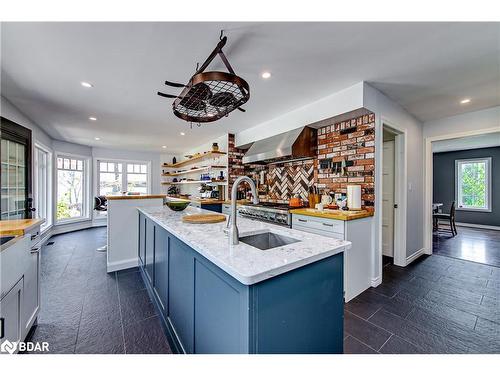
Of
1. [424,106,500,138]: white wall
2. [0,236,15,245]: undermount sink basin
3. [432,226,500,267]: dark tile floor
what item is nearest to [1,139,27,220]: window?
[0,236,15,245]: undermount sink basin

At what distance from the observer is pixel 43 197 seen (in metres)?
4.91

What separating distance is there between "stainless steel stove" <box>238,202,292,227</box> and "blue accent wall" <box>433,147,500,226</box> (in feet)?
21.5

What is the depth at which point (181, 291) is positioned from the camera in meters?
1.41

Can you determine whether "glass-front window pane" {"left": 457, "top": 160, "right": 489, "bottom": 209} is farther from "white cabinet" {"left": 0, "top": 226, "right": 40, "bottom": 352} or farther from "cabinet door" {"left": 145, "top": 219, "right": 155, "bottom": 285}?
"white cabinet" {"left": 0, "top": 226, "right": 40, "bottom": 352}

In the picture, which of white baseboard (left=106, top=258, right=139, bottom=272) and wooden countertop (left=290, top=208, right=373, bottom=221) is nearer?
wooden countertop (left=290, top=208, right=373, bottom=221)

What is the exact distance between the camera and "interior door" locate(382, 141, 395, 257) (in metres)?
3.41

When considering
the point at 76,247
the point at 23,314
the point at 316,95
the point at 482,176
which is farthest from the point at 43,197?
the point at 482,176

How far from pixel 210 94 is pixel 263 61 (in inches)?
31.4

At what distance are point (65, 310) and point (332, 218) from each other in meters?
2.82

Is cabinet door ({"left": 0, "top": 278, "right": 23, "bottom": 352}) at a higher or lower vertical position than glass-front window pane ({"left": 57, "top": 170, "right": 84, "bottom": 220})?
lower
